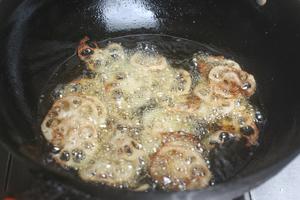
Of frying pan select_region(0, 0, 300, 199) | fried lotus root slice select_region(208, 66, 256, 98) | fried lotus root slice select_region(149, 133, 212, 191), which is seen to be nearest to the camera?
frying pan select_region(0, 0, 300, 199)

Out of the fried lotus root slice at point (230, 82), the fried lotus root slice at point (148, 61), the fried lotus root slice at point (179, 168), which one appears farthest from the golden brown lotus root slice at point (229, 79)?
the fried lotus root slice at point (179, 168)

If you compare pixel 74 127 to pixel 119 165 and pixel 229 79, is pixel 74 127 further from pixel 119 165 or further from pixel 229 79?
pixel 229 79

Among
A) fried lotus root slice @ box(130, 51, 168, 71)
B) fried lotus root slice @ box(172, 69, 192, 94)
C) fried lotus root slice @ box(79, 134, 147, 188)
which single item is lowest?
fried lotus root slice @ box(79, 134, 147, 188)

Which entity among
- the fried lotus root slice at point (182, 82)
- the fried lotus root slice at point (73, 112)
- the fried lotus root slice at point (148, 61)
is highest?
the fried lotus root slice at point (148, 61)

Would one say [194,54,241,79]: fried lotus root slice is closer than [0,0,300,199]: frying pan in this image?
No

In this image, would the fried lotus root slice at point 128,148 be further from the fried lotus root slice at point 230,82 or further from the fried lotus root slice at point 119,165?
the fried lotus root slice at point 230,82

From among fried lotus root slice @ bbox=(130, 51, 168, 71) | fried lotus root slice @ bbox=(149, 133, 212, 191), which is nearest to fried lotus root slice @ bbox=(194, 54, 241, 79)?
fried lotus root slice @ bbox=(130, 51, 168, 71)

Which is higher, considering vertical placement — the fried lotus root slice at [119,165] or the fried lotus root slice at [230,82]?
the fried lotus root slice at [230,82]

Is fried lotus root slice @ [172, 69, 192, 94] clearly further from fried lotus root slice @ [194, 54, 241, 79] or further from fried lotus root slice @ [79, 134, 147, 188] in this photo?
fried lotus root slice @ [79, 134, 147, 188]
